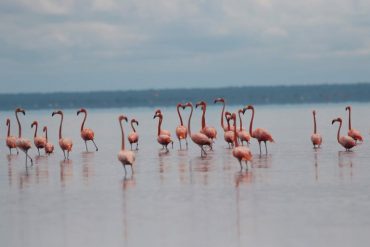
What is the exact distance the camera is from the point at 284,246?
31.7 ft

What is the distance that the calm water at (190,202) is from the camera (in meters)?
10.3

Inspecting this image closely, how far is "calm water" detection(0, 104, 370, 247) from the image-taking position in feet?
33.9

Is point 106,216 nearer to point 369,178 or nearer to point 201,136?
point 369,178

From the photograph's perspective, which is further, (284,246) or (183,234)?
(183,234)

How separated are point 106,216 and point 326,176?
15.9ft

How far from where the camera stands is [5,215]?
12.0 meters

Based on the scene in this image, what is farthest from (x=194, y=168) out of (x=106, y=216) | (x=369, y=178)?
(x=106, y=216)

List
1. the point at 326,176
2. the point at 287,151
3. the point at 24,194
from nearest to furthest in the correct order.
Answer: the point at 24,194 → the point at 326,176 → the point at 287,151

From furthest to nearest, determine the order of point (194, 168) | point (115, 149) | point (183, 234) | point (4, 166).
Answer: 1. point (115, 149)
2. point (4, 166)
3. point (194, 168)
4. point (183, 234)

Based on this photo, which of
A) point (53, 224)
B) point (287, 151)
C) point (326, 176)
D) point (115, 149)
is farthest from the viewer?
point (115, 149)

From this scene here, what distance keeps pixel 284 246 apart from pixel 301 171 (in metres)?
6.58

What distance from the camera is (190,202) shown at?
12.6 m

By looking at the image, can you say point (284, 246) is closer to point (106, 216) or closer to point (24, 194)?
point (106, 216)

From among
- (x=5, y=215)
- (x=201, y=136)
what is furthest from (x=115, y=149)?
(x=5, y=215)
